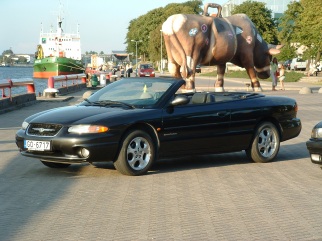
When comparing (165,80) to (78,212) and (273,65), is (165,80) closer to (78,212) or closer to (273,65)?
(78,212)

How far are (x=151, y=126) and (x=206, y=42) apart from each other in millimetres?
19978

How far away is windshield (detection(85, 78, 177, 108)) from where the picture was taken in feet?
34.5

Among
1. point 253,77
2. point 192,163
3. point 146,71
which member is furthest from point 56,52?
point 192,163

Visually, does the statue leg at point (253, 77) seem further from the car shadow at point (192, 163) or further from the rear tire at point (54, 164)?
the rear tire at point (54, 164)

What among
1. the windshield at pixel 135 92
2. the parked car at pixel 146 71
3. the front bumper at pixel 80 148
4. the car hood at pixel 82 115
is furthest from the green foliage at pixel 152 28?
the front bumper at pixel 80 148

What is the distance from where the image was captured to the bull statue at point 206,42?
95.9ft

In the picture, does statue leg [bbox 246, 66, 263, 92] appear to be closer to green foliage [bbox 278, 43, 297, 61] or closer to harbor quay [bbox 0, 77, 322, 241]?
harbor quay [bbox 0, 77, 322, 241]

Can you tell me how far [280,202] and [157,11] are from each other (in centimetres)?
12945

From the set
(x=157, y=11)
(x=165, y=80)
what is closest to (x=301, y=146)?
(x=165, y=80)

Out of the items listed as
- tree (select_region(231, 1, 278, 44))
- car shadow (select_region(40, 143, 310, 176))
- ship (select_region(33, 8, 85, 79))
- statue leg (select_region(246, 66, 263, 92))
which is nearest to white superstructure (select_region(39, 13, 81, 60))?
ship (select_region(33, 8, 85, 79))

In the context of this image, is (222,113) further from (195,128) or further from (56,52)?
(56,52)

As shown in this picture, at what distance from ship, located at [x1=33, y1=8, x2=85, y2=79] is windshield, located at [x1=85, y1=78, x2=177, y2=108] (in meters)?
80.4

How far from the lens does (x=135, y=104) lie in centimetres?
1042

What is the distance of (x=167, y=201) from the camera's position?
26.5 feet
